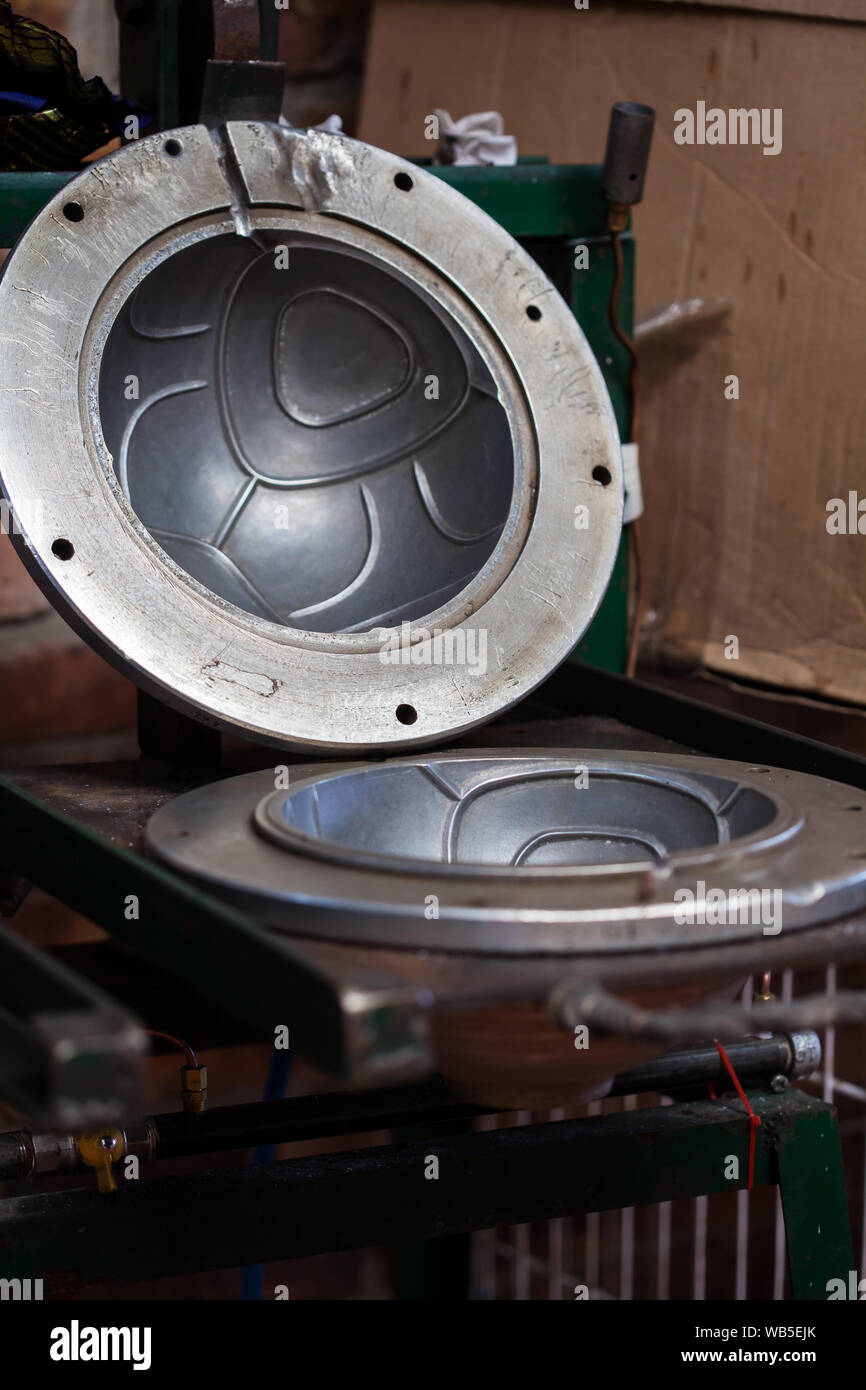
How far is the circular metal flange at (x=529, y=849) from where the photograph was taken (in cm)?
71

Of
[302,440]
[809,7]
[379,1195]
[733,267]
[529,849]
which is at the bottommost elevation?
[379,1195]

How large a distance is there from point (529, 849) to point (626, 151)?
530 millimetres

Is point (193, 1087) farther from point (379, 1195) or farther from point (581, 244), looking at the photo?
point (581, 244)

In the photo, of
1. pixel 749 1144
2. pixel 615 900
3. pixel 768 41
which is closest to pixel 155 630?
pixel 615 900

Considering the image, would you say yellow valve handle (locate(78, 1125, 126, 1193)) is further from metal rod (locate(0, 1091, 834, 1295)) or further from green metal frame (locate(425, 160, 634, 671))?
green metal frame (locate(425, 160, 634, 671))

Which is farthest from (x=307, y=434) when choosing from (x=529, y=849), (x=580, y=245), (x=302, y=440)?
(x=529, y=849)

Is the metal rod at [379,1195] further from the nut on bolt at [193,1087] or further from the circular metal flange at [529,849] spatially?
the circular metal flange at [529,849]

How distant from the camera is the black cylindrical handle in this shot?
1.19 meters

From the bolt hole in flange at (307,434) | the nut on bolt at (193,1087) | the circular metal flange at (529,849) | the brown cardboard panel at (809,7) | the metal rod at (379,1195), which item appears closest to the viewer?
the circular metal flange at (529,849)

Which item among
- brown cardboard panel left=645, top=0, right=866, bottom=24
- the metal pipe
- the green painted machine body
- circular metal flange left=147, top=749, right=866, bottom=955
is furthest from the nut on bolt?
brown cardboard panel left=645, top=0, right=866, bottom=24

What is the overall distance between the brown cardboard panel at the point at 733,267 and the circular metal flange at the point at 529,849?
0.46 metres

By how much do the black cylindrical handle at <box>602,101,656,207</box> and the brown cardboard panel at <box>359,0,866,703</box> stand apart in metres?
0.20

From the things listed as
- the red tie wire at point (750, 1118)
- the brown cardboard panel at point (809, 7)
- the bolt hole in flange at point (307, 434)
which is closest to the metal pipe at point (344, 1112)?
the red tie wire at point (750, 1118)

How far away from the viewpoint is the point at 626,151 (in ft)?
3.91
